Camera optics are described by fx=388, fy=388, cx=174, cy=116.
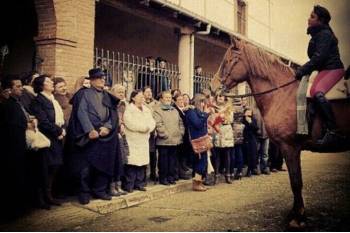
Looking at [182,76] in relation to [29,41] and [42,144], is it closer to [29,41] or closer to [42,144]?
[29,41]

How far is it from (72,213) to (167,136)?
96.9 inches

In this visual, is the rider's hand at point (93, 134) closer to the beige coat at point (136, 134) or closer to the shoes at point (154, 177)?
the beige coat at point (136, 134)

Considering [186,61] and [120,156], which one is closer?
[120,156]

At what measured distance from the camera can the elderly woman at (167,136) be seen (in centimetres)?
712

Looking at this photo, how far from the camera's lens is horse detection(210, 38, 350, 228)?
15.7ft

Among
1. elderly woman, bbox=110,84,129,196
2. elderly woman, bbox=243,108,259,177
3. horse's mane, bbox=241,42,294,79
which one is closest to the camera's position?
horse's mane, bbox=241,42,294,79

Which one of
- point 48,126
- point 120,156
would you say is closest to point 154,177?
point 120,156

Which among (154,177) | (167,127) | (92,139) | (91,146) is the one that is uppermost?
(167,127)

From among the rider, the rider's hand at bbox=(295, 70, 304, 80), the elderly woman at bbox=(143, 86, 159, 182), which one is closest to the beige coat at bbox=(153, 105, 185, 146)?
the elderly woman at bbox=(143, 86, 159, 182)

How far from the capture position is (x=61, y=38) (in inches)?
267

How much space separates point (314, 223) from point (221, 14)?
1203 cm

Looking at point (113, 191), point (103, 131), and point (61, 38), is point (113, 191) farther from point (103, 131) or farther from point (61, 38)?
point (61, 38)

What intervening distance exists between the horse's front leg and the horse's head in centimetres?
122

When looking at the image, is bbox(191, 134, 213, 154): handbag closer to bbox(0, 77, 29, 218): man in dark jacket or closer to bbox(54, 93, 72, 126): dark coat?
bbox(54, 93, 72, 126): dark coat
